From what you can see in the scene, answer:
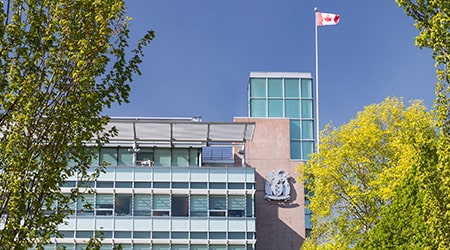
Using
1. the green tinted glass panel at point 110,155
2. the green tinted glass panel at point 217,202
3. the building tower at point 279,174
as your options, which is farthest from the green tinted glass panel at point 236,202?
the green tinted glass panel at point 110,155

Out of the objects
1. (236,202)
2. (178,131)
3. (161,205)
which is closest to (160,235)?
(161,205)

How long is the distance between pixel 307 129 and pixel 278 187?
9.91 metres

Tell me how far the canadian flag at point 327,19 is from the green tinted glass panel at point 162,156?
19.7 meters

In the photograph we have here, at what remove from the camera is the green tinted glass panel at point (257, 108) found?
65.6 meters

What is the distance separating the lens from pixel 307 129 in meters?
64.6

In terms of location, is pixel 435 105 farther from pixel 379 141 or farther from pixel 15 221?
pixel 379 141

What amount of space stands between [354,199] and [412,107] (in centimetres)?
572

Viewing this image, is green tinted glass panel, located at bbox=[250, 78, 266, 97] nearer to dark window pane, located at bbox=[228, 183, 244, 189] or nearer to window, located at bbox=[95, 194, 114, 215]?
dark window pane, located at bbox=[228, 183, 244, 189]

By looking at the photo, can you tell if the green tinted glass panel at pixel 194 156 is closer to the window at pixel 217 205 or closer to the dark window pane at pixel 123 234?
the window at pixel 217 205

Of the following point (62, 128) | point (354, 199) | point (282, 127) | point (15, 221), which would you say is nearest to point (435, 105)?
point (62, 128)

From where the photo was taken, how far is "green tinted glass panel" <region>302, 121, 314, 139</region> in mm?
64062

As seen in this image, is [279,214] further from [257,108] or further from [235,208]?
[257,108]

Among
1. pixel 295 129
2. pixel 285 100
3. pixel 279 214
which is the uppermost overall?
pixel 285 100

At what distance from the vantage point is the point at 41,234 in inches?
552
